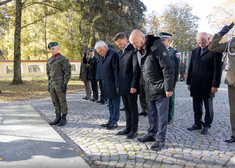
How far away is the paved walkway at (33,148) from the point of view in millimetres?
3160

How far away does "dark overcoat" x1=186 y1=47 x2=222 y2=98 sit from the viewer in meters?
4.09

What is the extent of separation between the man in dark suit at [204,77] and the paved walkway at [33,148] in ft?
9.41

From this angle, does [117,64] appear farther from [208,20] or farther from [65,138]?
[208,20]

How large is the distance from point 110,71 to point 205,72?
2.12m

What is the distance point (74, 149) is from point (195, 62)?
10.5 feet

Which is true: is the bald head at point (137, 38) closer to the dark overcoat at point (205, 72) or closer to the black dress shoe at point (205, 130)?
the dark overcoat at point (205, 72)

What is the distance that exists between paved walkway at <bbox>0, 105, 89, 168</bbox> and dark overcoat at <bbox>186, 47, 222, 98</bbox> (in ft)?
9.51

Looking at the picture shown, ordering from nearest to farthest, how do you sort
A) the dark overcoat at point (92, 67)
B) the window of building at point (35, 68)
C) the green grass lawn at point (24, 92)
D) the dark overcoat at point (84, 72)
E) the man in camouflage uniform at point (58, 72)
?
1. the man in camouflage uniform at point (58, 72)
2. the dark overcoat at point (92, 67)
3. the dark overcoat at point (84, 72)
4. the green grass lawn at point (24, 92)
5. the window of building at point (35, 68)

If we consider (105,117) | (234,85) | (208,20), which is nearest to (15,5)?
(105,117)

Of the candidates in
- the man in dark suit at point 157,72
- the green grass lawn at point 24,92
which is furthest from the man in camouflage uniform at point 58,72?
the green grass lawn at point 24,92

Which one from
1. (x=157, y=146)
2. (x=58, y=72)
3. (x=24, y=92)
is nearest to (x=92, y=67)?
(x=58, y=72)

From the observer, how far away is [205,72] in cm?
429

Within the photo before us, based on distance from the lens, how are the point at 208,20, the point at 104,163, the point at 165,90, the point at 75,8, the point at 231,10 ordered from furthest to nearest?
the point at 208,20 < the point at 231,10 < the point at 75,8 < the point at 165,90 < the point at 104,163

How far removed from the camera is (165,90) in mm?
3391
